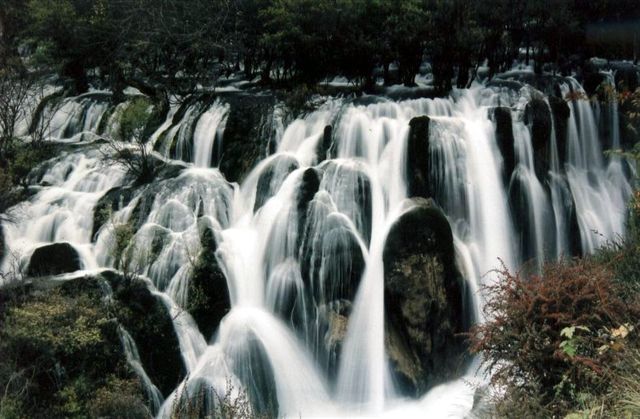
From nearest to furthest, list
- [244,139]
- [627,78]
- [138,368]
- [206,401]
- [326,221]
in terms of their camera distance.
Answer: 1. [138,368]
2. [206,401]
3. [326,221]
4. [244,139]
5. [627,78]

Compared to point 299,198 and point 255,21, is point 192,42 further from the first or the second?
point 299,198

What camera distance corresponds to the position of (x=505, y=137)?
12109 mm

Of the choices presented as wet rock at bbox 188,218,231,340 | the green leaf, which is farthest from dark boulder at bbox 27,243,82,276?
the green leaf

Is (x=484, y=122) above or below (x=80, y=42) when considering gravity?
below

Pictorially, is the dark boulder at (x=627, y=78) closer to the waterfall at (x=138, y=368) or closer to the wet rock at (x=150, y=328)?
the wet rock at (x=150, y=328)

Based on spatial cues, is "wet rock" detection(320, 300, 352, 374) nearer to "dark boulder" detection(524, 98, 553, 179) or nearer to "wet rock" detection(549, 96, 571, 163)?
"dark boulder" detection(524, 98, 553, 179)

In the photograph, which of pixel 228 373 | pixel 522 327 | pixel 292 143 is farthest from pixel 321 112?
pixel 522 327

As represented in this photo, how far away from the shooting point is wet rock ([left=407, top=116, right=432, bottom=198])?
446 inches

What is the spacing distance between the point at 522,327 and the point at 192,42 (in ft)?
47.1

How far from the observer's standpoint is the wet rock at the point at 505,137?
39.2 feet

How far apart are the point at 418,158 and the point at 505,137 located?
1939 mm

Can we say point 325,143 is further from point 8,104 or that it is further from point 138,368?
point 8,104

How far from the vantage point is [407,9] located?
50.9 feet

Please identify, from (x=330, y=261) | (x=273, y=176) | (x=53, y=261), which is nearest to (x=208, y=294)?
(x=330, y=261)
